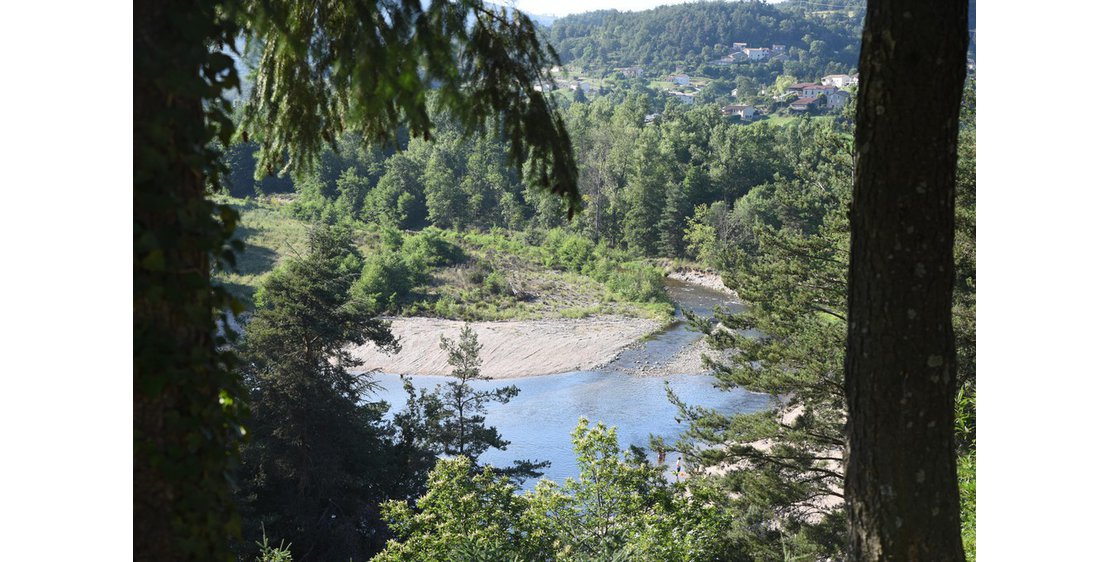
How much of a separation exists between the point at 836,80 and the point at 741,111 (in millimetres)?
3072

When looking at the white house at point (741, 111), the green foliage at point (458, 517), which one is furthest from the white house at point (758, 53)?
the green foliage at point (458, 517)

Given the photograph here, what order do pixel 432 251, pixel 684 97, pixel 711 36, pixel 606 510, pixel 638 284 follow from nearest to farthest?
pixel 606 510, pixel 638 284, pixel 432 251, pixel 684 97, pixel 711 36

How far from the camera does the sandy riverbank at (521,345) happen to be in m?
16.2

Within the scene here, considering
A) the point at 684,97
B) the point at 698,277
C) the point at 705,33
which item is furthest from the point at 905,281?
the point at 705,33

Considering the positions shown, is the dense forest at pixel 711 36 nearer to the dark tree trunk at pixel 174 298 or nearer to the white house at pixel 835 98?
the white house at pixel 835 98

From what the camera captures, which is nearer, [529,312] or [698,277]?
[529,312]

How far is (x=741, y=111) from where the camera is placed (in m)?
29.4

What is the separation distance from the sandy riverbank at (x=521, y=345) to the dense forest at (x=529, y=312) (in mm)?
659

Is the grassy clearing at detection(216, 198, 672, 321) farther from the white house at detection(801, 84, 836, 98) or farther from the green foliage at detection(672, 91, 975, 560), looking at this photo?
the green foliage at detection(672, 91, 975, 560)

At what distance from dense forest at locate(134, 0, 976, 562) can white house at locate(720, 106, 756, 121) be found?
1.75 meters

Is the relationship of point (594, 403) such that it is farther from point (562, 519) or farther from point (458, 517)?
point (458, 517)

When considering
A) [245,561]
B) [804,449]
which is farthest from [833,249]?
[245,561]
